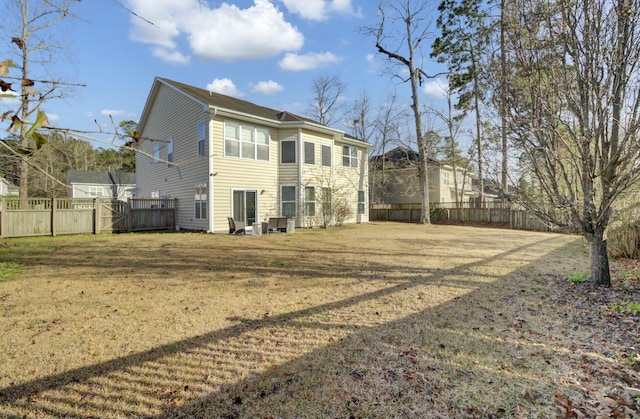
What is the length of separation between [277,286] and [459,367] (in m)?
3.37

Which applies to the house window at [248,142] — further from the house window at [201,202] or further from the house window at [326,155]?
the house window at [326,155]

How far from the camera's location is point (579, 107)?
5.10 meters

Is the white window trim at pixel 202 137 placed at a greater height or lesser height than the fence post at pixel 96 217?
greater

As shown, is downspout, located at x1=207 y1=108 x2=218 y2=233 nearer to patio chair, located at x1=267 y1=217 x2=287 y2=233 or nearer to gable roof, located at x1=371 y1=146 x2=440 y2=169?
patio chair, located at x1=267 y1=217 x2=287 y2=233

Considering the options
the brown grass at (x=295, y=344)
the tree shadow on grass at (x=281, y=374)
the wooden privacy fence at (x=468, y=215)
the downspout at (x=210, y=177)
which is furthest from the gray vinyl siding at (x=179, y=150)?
the wooden privacy fence at (x=468, y=215)

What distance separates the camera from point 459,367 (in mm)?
2906

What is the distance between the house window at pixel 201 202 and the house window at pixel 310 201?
5.19m

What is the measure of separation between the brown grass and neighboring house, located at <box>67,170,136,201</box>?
93.1 feet

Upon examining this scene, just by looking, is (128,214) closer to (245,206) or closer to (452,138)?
(245,206)

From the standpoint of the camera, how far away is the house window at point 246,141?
14.5 m

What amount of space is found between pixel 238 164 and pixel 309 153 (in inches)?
164

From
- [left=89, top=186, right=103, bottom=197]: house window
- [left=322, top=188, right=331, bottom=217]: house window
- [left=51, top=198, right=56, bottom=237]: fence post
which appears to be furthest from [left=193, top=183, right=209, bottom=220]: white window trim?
[left=89, top=186, right=103, bottom=197]: house window

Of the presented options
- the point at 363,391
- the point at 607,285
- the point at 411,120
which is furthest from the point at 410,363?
the point at 411,120

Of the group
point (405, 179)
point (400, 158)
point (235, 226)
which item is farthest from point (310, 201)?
point (400, 158)
